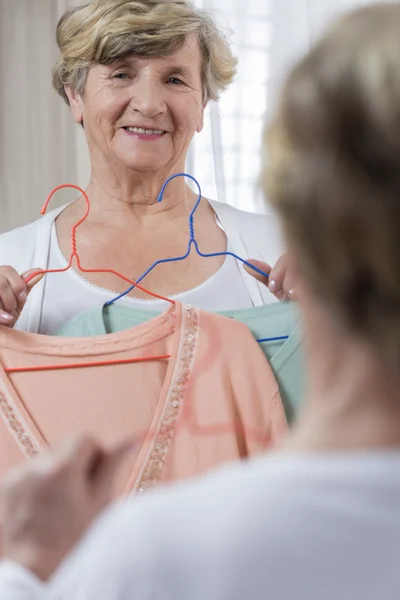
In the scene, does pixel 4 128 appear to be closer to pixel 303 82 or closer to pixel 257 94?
pixel 257 94

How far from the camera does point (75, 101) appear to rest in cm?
179

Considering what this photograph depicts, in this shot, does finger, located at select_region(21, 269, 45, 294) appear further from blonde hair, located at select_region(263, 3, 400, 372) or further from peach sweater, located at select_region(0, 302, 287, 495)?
blonde hair, located at select_region(263, 3, 400, 372)

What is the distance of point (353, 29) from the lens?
484 millimetres

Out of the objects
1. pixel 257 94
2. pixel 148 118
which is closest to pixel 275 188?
pixel 148 118

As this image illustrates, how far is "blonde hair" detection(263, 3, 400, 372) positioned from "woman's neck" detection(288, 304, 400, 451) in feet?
0.04

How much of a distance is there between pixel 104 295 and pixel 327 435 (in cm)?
111

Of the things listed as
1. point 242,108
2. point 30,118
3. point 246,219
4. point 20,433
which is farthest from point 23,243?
point 30,118

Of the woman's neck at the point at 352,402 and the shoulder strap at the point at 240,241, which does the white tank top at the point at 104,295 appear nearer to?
the shoulder strap at the point at 240,241

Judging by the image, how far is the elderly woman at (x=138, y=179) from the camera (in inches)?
63.9

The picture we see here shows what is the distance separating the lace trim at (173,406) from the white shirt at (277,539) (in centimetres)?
74

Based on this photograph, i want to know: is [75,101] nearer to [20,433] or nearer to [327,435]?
[20,433]

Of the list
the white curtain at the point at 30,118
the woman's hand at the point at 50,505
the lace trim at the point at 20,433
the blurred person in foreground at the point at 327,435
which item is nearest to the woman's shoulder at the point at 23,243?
the lace trim at the point at 20,433

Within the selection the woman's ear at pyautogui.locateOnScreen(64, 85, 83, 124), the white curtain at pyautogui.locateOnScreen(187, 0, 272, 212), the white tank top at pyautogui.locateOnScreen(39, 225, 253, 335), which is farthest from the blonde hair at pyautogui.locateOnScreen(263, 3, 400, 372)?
the white curtain at pyautogui.locateOnScreen(187, 0, 272, 212)

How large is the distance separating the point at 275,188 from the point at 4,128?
2.13m
